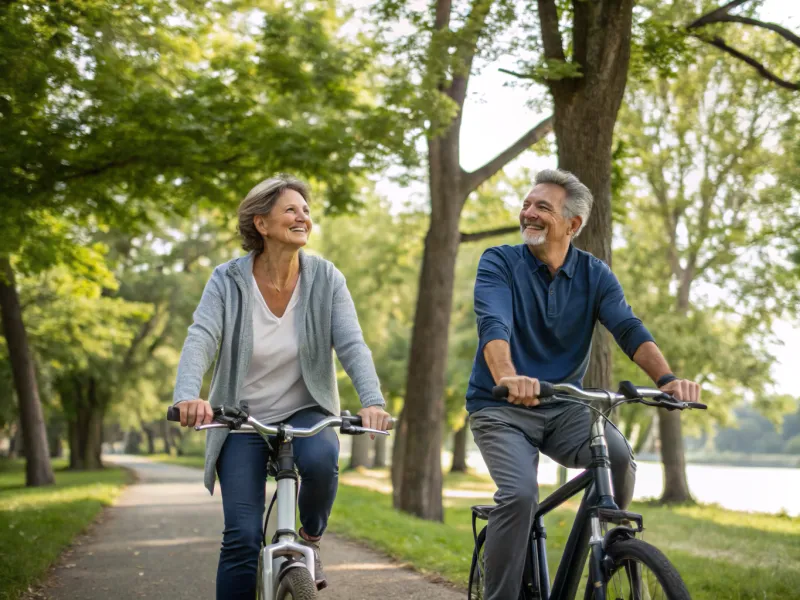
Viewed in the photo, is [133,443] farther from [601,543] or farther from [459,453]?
[601,543]

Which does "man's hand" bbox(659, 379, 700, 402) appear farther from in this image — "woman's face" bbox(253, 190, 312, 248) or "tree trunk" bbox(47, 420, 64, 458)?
"tree trunk" bbox(47, 420, 64, 458)

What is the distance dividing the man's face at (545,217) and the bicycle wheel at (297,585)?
1621 mm

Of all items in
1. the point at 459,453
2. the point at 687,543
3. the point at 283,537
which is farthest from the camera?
the point at 459,453

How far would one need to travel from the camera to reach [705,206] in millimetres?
24156

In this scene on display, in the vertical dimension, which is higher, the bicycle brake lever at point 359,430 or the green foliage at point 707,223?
→ the green foliage at point 707,223

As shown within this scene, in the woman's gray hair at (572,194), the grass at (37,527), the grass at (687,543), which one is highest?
the woman's gray hair at (572,194)

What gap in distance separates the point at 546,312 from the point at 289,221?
109 cm

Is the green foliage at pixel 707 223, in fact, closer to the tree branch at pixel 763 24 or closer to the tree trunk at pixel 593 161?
the tree branch at pixel 763 24

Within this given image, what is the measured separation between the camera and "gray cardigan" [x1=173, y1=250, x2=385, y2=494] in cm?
365

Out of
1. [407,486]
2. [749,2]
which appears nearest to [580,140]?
[749,2]

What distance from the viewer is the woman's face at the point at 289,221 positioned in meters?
3.85

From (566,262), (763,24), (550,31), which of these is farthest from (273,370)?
(763,24)

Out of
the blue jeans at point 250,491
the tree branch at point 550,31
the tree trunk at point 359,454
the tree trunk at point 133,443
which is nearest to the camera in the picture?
the blue jeans at point 250,491

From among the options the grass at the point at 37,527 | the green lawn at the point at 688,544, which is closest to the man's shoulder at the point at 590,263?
the green lawn at the point at 688,544
